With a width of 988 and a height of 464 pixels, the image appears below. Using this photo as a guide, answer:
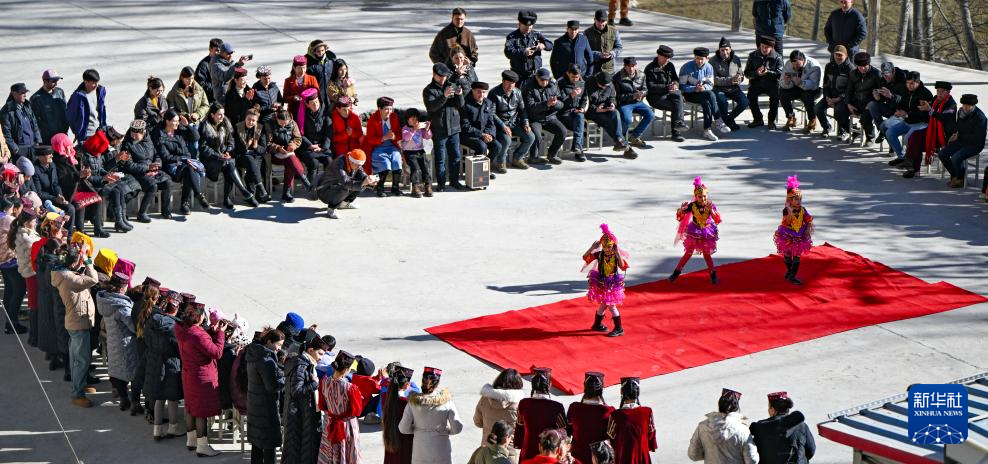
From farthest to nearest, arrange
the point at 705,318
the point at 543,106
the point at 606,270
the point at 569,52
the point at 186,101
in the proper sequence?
the point at 569,52, the point at 543,106, the point at 186,101, the point at 705,318, the point at 606,270

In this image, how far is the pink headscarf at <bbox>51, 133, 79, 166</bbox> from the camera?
689 inches

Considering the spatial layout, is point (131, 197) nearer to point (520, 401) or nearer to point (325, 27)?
point (520, 401)

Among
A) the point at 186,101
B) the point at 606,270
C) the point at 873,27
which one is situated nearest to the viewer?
the point at 606,270

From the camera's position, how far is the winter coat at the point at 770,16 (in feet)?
76.9

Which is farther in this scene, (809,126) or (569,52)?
(809,126)

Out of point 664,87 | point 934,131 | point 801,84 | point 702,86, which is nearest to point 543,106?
point 664,87

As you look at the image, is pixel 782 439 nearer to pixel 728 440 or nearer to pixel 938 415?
pixel 728 440

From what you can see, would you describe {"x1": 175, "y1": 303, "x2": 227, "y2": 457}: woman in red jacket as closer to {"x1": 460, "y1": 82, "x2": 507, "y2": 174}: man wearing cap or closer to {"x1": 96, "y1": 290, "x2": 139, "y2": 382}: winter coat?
{"x1": 96, "y1": 290, "x2": 139, "y2": 382}: winter coat

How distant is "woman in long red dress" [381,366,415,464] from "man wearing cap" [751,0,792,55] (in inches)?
528

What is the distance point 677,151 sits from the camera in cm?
2164

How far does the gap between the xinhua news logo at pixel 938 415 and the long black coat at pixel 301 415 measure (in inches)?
172

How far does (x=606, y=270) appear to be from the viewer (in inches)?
577

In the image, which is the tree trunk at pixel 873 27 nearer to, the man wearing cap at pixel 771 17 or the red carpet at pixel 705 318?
the man wearing cap at pixel 771 17

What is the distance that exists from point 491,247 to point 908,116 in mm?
6469
